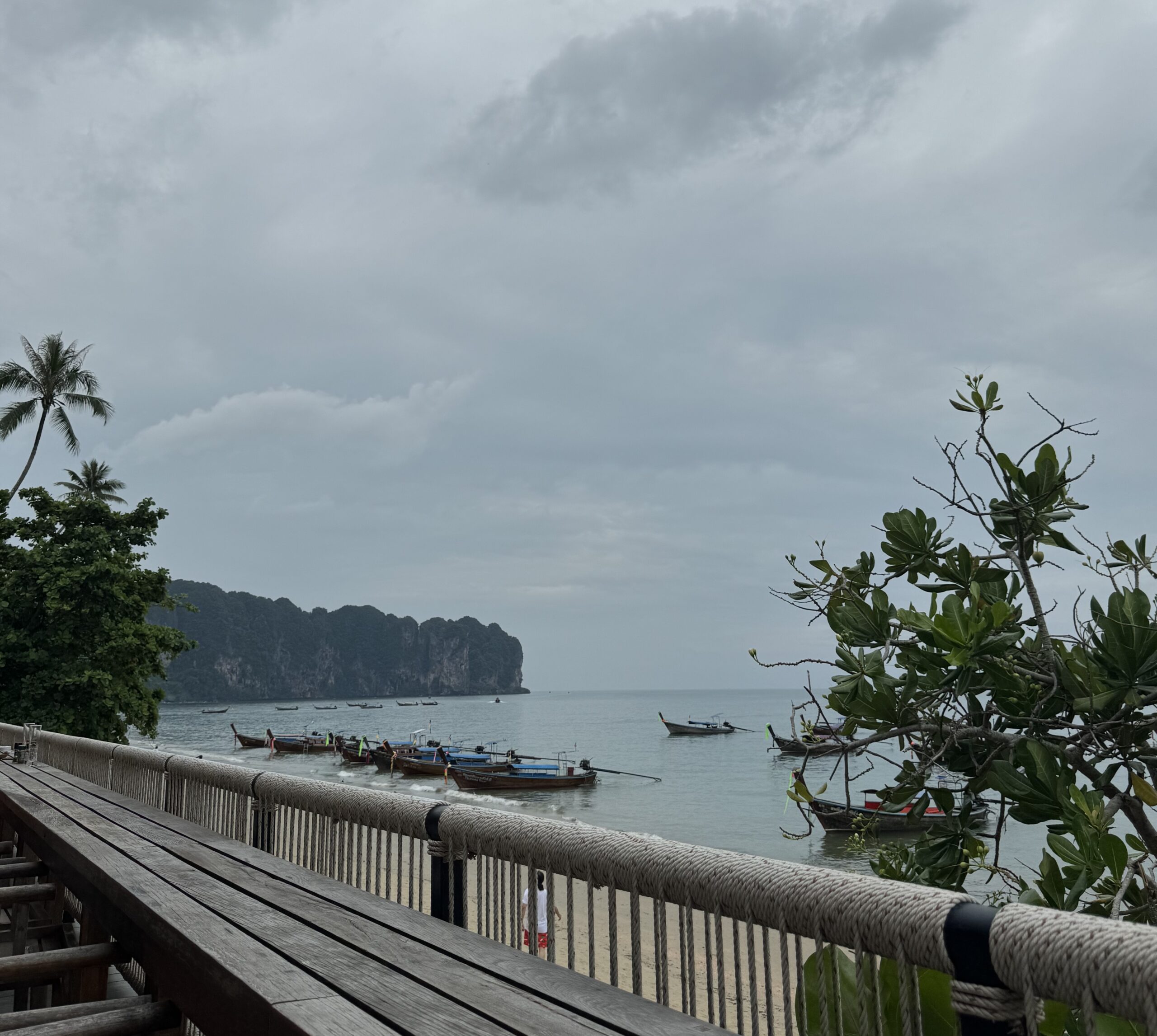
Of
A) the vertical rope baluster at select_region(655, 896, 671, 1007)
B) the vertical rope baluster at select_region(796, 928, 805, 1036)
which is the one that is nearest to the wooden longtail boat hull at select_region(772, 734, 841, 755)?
the vertical rope baluster at select_region(655, 896, 671, 1007)

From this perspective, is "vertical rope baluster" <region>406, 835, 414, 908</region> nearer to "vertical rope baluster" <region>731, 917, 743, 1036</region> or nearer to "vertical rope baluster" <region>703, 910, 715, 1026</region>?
"vertical rope baluster" <region>703, 910, 715, 1026</region>

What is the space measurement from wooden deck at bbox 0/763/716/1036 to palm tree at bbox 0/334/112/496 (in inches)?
1054

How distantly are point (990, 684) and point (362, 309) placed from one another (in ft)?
104

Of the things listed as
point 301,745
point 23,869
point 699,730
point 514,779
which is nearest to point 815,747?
point 23,869

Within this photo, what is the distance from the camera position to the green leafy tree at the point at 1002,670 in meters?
2.45

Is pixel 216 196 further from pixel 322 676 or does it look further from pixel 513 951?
pixel 322 676

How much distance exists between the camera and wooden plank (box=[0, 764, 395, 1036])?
1.39 meters

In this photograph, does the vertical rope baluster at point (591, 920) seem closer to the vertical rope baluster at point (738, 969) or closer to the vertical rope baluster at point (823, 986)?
the vertical rope baluster at point (738, 969)

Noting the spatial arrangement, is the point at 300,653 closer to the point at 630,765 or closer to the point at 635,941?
the point at 630,765

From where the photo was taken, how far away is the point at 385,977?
145cm

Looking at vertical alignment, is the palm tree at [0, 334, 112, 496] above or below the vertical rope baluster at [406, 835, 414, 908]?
above

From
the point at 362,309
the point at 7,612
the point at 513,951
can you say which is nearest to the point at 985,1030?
the point at 513,951

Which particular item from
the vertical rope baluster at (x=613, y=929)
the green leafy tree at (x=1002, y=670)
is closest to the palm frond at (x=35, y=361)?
the green leafy tree at (x=1002, y=670)

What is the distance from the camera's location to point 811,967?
4.18 feet
